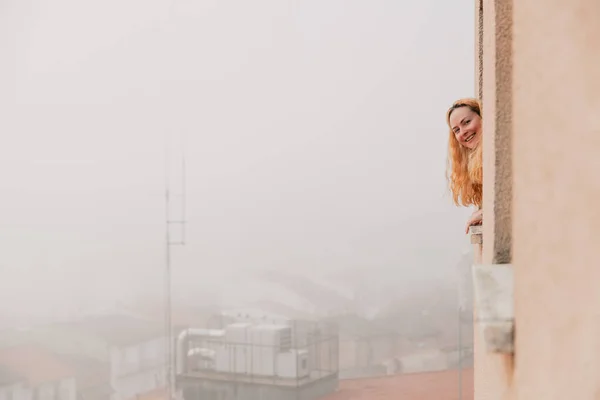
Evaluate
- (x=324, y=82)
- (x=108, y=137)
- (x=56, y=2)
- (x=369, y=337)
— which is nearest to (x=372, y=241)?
(x=369, y=337)

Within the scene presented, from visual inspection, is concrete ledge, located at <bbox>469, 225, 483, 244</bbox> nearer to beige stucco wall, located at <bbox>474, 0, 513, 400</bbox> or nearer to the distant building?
beige stucco wall, located at <bbox>474, 0, 513, 400</bbox>

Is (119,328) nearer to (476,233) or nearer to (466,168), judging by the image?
(466,168)

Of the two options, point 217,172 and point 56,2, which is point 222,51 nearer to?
point 217,172

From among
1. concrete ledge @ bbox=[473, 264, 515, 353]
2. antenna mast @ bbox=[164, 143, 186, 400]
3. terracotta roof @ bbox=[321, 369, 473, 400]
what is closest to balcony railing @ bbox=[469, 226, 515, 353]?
concrete ledge @ bbox=[473, 264, 515, 353]

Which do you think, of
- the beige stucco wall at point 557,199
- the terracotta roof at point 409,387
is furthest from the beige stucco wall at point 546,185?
the terracotta roof at point 409,387

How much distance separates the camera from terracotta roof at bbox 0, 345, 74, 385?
530cm

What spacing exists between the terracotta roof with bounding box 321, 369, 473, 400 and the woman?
8.52ft

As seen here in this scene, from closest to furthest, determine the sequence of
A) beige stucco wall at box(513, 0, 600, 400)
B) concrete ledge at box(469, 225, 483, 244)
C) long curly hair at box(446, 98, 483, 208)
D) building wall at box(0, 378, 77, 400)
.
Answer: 1. beige stucco wall at box(513, 0, 600, 400)
2. concrete ledge at box(469, 225, 483, 244)
3. long curly hair at box(446, 98, 483, 208)
4. building wall at box(0, 378, 77, 400)

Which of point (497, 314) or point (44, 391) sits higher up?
point (497, 314)

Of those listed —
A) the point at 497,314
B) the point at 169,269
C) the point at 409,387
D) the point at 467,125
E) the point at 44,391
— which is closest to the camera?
the point at 497,314

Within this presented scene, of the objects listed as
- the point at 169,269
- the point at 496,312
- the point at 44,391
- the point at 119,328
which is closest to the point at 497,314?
the point at 496,312

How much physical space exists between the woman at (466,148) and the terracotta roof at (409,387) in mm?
2596

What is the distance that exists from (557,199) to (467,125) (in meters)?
1.17

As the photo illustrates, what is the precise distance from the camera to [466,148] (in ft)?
7.34
